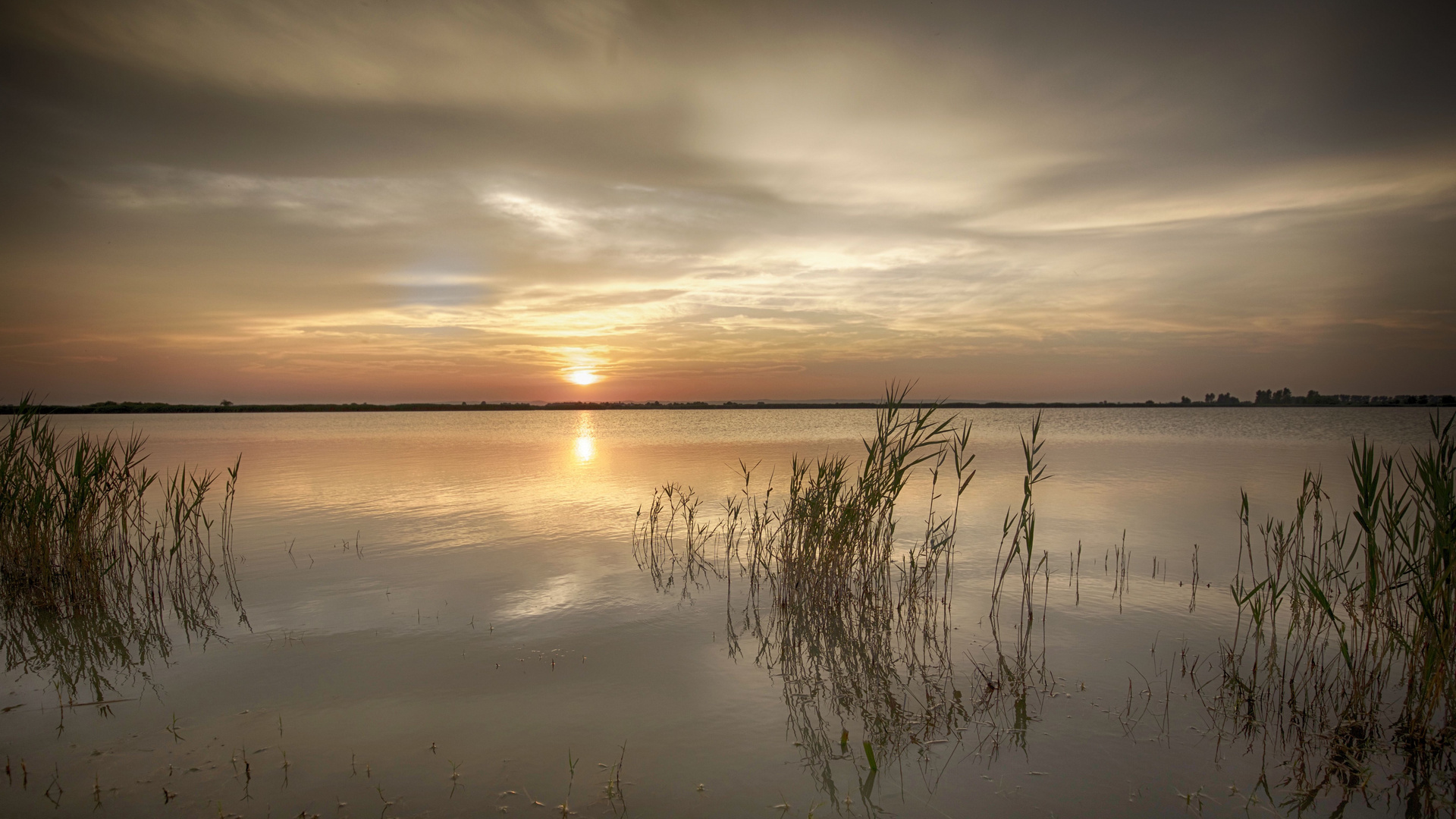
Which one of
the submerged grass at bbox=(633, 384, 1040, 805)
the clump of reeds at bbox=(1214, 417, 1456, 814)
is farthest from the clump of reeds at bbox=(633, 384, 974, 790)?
the clump of reeds at bbox=(1214, 417, 1456, 814)

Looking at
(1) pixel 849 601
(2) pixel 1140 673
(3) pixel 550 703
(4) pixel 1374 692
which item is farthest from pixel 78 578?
(4) pixel 1374 692

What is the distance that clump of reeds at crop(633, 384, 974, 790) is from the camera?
5277 millimetres

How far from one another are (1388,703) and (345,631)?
31.1ft

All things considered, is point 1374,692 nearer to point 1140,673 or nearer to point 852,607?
point 1140,673

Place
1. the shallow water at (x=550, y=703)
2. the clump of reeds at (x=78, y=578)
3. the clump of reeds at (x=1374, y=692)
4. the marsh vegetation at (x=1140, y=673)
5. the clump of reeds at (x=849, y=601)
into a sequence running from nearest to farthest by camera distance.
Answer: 1. the shallow water at (x=550, y=703)
2. the clump of reeds at (x=1374, y=692)
3. the marsh vegetation at (x=1140, y=673)
4. the clump of reeds at (x=849, y=601)
5. the clump of reeds at (x=78, y=578)

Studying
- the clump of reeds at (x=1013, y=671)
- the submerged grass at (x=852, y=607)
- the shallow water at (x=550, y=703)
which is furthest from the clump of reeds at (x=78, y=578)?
the clump of reeds at (x=1013, y=671)

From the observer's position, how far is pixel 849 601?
7988 mm

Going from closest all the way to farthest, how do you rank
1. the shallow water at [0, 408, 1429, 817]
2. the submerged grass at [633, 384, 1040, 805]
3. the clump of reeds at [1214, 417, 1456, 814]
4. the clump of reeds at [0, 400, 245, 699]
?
the shallow water at [0, 408, 1429, 817], the clump of reeds at [1214, 417, 1456, 814], the submerged grass at [633, 384, 1040, 805], the clump of reeds at [0, 400, 245, 699]

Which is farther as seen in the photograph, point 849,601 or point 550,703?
point 849,601

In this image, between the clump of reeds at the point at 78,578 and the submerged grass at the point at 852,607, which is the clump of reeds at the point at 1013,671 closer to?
the submerged grass at the point at 852,607

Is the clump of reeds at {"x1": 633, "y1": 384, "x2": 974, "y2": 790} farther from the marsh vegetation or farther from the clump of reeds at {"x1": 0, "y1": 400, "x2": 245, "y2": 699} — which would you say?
the clump of reeds at {"x1": 0, "y1": 400, "x2": 245, "y2": 699}

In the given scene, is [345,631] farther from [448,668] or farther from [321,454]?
[321,454]

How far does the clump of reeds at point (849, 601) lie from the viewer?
5.28m

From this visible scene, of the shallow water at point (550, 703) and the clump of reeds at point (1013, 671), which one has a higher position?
the clump of reeds at point (1013, 671)
